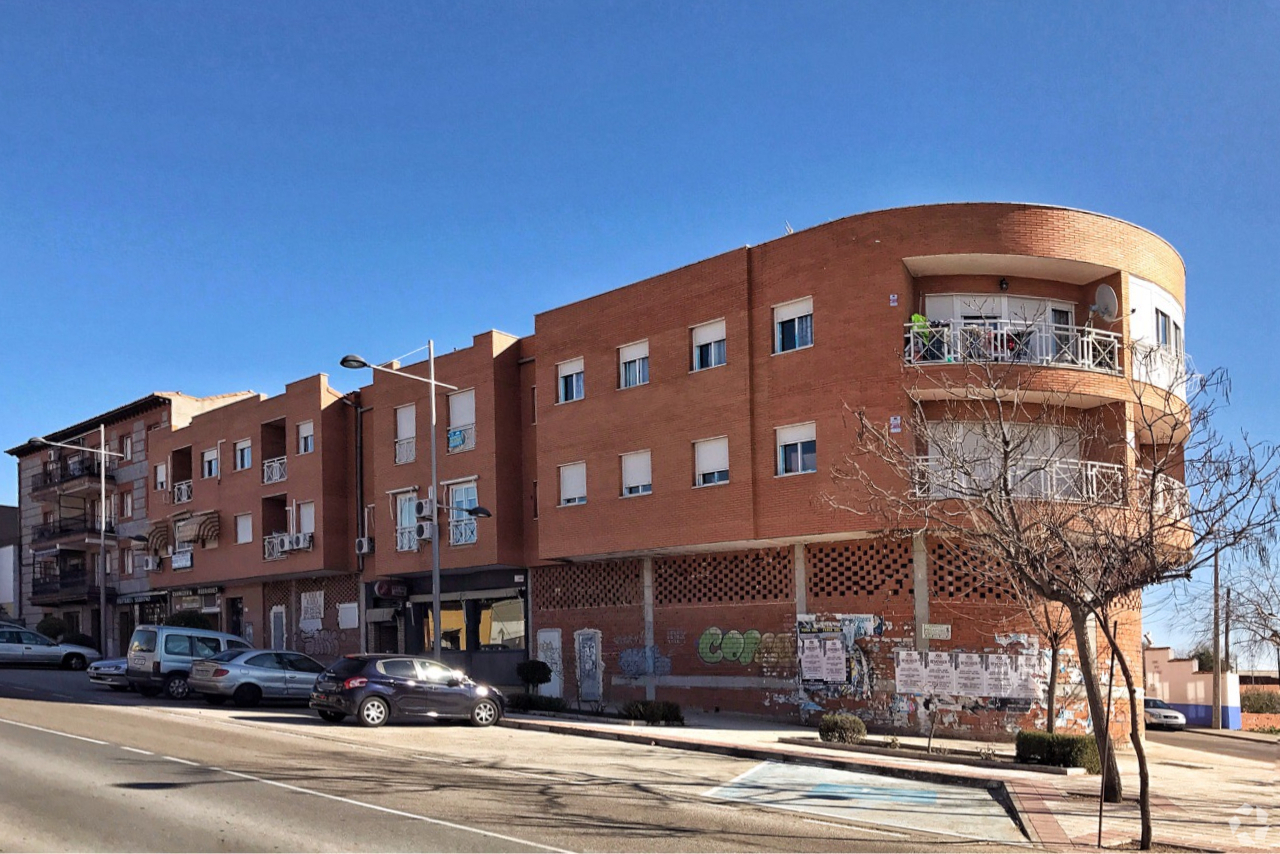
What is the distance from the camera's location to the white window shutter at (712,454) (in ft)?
88.5

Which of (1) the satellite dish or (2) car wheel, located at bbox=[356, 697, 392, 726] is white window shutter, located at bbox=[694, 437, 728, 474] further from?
(2) car wheel, located at bbox=[356, 697, 392, 726]

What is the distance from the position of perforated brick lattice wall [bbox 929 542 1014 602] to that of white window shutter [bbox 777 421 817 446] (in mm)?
3398

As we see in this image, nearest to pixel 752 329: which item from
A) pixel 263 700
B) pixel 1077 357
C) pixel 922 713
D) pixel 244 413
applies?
pixel 1077 357

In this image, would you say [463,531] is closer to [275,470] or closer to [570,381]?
[570,381]

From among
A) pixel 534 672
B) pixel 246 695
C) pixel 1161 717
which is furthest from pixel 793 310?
pixel 1161 717

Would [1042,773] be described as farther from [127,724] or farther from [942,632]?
[127,724]

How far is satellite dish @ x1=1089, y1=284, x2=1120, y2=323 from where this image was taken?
24.9 meters

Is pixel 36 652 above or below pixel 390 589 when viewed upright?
below

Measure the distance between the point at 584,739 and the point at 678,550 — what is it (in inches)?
294

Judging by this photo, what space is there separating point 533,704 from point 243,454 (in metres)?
21.5

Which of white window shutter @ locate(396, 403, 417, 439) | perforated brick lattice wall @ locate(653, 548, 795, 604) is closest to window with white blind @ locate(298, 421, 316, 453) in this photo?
white window shutter @ locate(396, 403, 417, 439)

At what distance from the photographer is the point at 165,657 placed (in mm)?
29297

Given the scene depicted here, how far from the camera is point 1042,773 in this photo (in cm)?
1756

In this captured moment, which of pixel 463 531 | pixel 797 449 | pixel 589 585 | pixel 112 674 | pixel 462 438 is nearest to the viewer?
pixel 797 449
